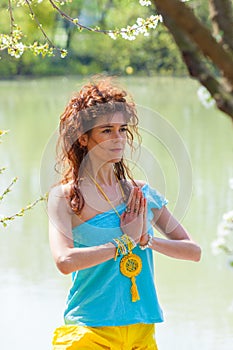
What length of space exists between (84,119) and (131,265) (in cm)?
33

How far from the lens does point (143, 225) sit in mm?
1810

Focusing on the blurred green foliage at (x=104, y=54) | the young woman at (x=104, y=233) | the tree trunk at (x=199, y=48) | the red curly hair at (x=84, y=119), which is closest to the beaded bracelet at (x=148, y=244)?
the young woman at (x=104, y=233)

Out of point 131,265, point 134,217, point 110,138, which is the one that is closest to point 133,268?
point 131,265

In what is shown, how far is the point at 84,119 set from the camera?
6.26ft

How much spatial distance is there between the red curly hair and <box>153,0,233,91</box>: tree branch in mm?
1132

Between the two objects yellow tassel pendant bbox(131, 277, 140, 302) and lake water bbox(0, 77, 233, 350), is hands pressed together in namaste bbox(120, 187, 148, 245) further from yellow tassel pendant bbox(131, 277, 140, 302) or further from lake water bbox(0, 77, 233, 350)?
lake water bbox(0, 77, 233, 350)

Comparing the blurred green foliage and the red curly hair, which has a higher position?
the blurred green foliage

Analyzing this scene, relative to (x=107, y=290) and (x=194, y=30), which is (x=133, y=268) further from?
(x=194, y=30)

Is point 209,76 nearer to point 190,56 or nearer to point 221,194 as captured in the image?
point 190,56

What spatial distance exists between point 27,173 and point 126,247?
7.84 m

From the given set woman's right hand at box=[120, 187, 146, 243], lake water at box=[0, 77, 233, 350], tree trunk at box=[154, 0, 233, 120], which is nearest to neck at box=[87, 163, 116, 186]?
woman's right hand at box=[120, 187, 146, 243]

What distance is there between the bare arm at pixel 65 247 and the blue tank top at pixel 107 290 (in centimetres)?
5

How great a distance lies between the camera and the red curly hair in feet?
6.15

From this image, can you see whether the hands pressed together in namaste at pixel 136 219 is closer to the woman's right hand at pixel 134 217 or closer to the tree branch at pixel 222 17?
the woman's right hand at pixel 134 217
